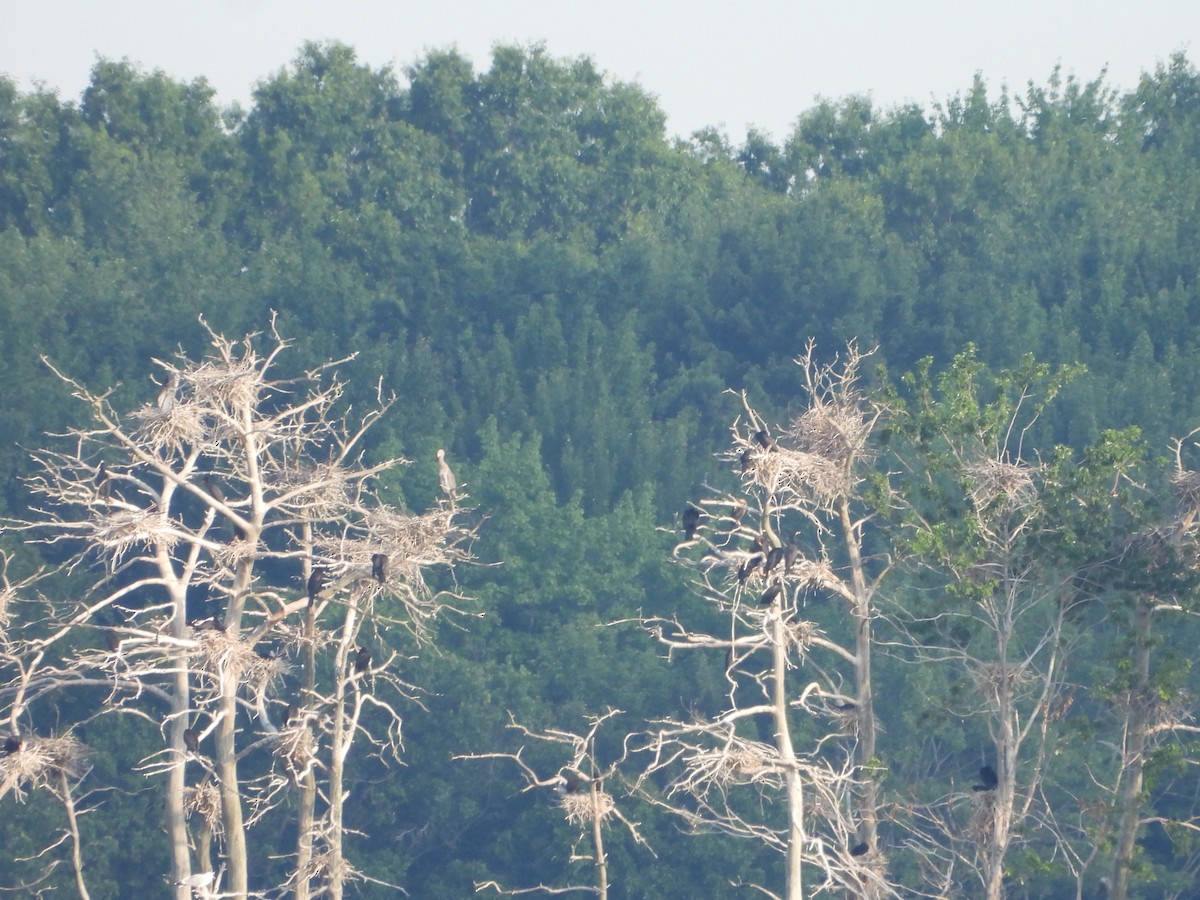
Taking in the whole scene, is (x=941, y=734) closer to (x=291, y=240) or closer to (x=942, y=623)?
(x=942, y=623)

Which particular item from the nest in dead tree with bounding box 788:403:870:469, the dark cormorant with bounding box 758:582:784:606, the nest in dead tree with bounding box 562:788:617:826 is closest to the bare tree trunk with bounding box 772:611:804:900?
the dark cormorant with bounding box 758:582:784:606

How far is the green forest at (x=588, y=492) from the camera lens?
1148 cm

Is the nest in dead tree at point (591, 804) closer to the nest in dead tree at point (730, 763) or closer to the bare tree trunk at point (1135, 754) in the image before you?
the nest in dead tree at point (730, 763)

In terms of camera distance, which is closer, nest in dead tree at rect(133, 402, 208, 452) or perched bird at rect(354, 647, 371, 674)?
nest in dead tree at rect(133, 402, 208, 452)

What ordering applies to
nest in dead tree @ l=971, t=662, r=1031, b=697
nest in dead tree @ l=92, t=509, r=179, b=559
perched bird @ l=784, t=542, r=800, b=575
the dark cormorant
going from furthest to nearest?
nest in dead tree @ l=971, t=662, r=1031, b=697 → perched bird @ l=784, t=542, r=800, b=575 → the dark cormorant → nest in dead tree @ l=92, t=509, r=179, b=559

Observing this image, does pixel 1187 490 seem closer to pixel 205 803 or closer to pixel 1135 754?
pixel 1135 754

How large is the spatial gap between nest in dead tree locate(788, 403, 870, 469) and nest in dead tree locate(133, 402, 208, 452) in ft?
14.4

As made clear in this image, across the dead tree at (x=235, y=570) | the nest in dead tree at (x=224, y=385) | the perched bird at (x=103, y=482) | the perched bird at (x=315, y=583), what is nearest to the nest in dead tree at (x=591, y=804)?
the dead tree at (x=235, y=570)

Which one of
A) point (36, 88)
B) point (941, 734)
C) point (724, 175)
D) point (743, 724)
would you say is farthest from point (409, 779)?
point (36, 88)

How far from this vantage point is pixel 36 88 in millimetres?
47750

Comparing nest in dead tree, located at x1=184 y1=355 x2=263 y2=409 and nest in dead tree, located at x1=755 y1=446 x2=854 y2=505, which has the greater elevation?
nest in dead tree, located at x1=184 y1=355 x2=263 y2=409

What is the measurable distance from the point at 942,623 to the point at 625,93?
35441mm

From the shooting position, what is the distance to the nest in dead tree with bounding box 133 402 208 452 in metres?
10.3

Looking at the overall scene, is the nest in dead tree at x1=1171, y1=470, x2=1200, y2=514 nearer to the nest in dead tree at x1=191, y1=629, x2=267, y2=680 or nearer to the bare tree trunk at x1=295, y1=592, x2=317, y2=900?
the bare tree trunk at x1=295, y1=592, x2=317, y2=900
